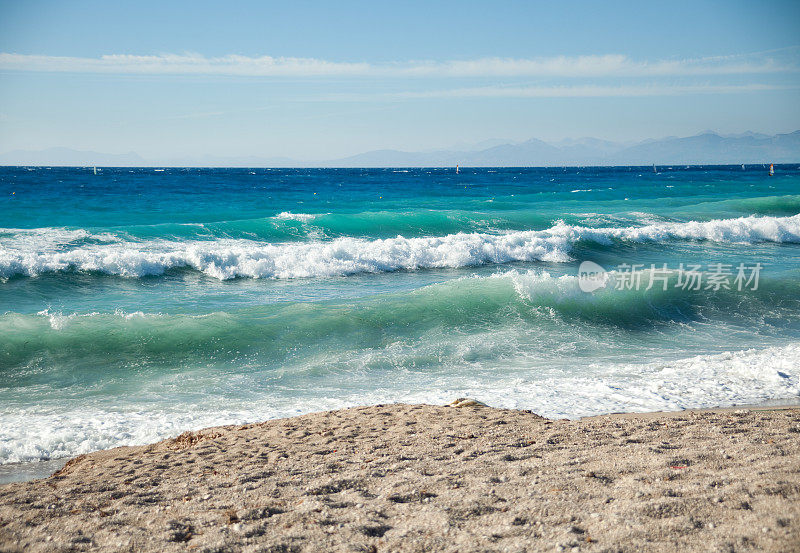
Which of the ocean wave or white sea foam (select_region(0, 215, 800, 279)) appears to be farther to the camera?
white sea foam (select_region(0, 215, 800, 279))

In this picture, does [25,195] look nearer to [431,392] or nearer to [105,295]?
[105,295]

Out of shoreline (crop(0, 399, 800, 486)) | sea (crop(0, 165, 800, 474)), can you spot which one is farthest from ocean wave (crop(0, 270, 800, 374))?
shoreline (crop(0, 399, 800, 486))

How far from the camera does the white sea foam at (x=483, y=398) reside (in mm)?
6156

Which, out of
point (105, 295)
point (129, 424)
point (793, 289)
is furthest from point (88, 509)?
point (793, 289)

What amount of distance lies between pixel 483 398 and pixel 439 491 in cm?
328

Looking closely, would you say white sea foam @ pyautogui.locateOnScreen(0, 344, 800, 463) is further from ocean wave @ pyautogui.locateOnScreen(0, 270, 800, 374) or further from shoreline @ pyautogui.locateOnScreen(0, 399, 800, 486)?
ocean wave @ pyautogui.locateOnScreen(0, 270, 800, 374)

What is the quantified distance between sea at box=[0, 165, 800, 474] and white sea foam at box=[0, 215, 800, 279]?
77mm

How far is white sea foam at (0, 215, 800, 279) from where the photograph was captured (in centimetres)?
1602

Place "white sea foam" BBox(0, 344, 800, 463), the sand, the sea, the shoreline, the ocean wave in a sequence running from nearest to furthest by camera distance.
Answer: the sand, the shoreline, "white sea foam" BBox(0, 344, 800, 463), the sea, the ocean wave

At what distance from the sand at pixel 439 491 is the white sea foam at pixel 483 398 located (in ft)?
2.51

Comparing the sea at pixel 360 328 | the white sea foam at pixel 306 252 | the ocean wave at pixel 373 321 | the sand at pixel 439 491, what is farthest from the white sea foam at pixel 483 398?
the white sea foam at pixel 306 252

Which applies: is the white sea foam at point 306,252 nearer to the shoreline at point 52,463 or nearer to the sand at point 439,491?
the shoreline at point 52,463

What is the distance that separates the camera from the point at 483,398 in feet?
23.4

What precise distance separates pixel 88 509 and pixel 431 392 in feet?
14.4
